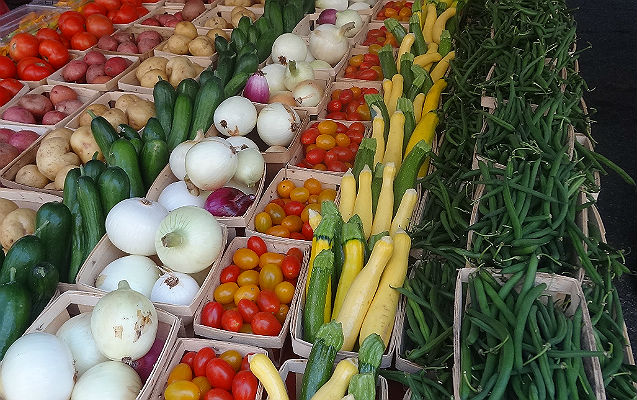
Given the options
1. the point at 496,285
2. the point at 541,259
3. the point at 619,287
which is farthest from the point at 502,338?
the point at 619,287

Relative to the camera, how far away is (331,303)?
6.73ft

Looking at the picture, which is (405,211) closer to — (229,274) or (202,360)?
(229,274)

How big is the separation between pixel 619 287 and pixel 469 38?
1929 mm

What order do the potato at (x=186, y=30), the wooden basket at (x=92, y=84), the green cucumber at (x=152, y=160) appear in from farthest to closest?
1. the potato at (x=186, y=30)
2. the wooden basket at (x=92, y=84)
3. the green cucumber at (x=152, y=160)

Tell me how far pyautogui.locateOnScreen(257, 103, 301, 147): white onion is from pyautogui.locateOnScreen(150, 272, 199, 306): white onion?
116 cm

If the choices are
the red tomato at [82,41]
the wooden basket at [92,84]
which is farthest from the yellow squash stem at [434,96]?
the red tomato at [82,41]

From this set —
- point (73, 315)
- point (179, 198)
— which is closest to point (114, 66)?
point (179, 198)

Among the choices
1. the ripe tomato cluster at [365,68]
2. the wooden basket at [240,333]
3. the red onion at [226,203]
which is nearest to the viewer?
Result: the wooden basket at [240,333]

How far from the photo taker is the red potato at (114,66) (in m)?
3.60

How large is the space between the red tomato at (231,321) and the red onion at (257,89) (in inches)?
64.3

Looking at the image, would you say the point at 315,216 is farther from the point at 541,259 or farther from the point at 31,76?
the point at 31,76

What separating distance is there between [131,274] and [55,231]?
1.14 feet

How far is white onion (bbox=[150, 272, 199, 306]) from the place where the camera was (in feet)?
6.69

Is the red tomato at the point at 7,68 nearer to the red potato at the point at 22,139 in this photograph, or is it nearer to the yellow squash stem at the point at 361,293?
the red potato at the point at 22,139
